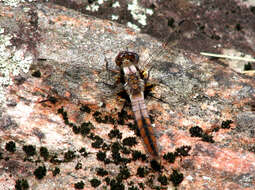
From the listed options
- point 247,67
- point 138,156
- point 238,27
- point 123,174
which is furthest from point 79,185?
point 238,27

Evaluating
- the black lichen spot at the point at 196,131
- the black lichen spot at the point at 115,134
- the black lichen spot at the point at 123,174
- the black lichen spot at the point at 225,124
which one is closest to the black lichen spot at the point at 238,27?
the black lichen spot at the point at 225,124

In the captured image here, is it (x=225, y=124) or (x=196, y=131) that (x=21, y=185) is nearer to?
(x=196, y=131)

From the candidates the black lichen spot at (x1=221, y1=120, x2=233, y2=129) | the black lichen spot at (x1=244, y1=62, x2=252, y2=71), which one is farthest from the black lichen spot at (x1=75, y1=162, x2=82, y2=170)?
the black lichen spot at (x1=244, y1=62, x2=252, y2=71)

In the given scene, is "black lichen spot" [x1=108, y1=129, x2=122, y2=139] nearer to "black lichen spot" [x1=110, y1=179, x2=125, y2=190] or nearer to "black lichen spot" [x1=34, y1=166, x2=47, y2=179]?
"black lichen spot" [x1=110, y1=179, x2=125, y2=190]

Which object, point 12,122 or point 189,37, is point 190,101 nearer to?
point 12,122

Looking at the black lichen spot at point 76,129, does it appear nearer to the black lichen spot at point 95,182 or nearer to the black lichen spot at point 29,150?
the black lichen spot at point 29,150

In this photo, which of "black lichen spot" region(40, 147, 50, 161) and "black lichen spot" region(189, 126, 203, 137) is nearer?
"black lichen spot" region(40, 147, 50, 161)

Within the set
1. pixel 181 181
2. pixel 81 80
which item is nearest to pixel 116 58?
pixel 81 80
